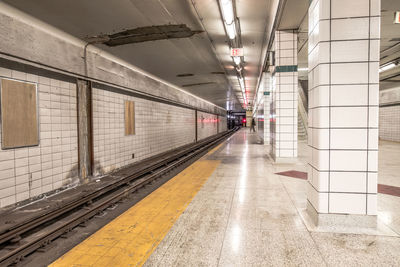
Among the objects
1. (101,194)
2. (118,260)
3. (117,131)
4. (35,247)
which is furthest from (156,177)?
(118,260)

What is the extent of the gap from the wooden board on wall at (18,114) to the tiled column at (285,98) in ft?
20.5

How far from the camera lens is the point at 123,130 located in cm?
766

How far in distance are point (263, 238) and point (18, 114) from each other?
461 centimetres

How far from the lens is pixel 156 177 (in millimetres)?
6242

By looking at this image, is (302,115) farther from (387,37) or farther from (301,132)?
(387,37)

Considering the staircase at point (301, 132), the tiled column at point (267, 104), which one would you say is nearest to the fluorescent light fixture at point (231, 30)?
the tiled column at point (267, 104)

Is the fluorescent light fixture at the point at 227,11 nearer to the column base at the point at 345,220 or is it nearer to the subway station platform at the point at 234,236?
the subway station platform at the point at 234,236

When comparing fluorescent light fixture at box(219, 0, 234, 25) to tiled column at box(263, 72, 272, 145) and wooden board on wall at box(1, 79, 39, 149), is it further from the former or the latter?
tiled column at box(263, 72, 272, 145)

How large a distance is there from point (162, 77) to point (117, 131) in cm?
394

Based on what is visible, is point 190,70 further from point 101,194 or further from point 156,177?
point 101,194

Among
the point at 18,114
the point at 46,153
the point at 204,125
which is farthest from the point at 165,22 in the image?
the point at 204,125

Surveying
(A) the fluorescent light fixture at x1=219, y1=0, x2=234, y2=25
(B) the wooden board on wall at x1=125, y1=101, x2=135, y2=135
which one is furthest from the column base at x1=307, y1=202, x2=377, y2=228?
(B) the wooden board on wall at x1=125, y1=101, x2=135, y2=135

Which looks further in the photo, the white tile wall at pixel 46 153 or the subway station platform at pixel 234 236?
the white tile wall at pixel 46 153

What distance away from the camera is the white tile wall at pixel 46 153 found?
4039mm
